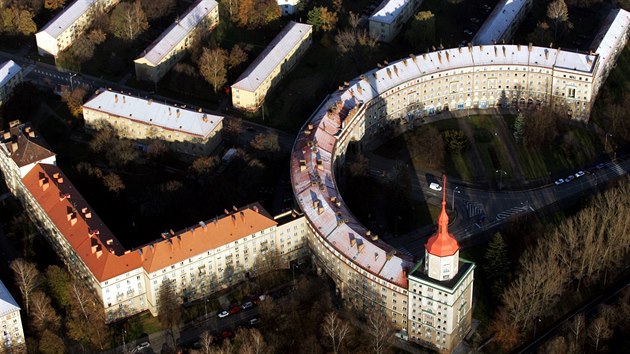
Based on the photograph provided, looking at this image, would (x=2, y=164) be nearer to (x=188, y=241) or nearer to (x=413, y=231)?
A: (x=188, y=241)

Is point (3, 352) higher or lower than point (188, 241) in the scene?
lower

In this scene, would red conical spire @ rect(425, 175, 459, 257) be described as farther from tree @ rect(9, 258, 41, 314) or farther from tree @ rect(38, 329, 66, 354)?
tree @ rect(9, 258, 41, 314)

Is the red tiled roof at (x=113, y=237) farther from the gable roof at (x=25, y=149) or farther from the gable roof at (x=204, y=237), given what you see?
the gable roof at (x=25, y=149)

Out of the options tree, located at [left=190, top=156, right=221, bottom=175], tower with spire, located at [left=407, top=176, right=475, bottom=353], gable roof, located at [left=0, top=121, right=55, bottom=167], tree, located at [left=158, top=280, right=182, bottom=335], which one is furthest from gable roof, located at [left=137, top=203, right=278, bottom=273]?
gable roof, located at [left=0, top=121, right=55, bottom=167]

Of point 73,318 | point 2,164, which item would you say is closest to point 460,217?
point 73,318

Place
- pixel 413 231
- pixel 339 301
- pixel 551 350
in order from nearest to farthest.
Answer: pixel 551 350 < pixel 339 301 < pixel 413 231

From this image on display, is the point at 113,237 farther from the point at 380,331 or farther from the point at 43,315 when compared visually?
the point at 380,331

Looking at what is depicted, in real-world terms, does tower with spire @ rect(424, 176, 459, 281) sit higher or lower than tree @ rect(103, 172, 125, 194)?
higher
